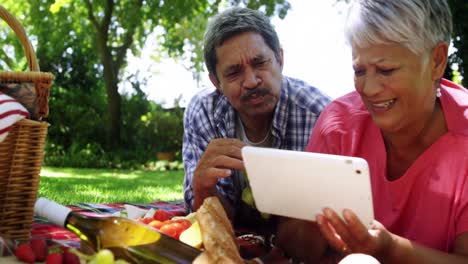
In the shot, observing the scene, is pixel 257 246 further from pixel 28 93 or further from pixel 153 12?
pixel 153 12

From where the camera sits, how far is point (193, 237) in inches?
73.8

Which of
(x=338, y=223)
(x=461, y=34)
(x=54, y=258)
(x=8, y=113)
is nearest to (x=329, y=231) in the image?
(x=338, y=223)

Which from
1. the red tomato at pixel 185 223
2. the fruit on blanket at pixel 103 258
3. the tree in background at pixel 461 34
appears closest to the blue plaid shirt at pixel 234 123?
the red tomato at pixel 185 223

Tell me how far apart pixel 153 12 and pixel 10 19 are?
1158 centimetres

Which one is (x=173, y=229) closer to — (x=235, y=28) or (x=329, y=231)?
(x=329, y=231)

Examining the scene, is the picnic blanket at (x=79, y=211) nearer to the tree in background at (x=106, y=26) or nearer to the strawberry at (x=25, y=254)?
the strawberry at (x=25, y=254)

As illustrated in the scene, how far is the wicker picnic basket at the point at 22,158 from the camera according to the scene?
224cm

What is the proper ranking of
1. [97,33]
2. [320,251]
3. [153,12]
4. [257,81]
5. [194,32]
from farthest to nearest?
[194,32] → [97,33] → [153,12] → [257,81] → [320,251]

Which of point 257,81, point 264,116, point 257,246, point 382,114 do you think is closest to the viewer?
point 382,114

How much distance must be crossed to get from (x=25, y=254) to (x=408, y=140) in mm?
1431

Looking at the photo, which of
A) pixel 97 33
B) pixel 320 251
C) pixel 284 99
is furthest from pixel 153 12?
pixel 320 251

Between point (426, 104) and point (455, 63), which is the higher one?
point (455, 63)

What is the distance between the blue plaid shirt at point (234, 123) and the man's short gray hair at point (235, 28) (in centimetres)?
29

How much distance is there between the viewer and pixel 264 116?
10.0ft
